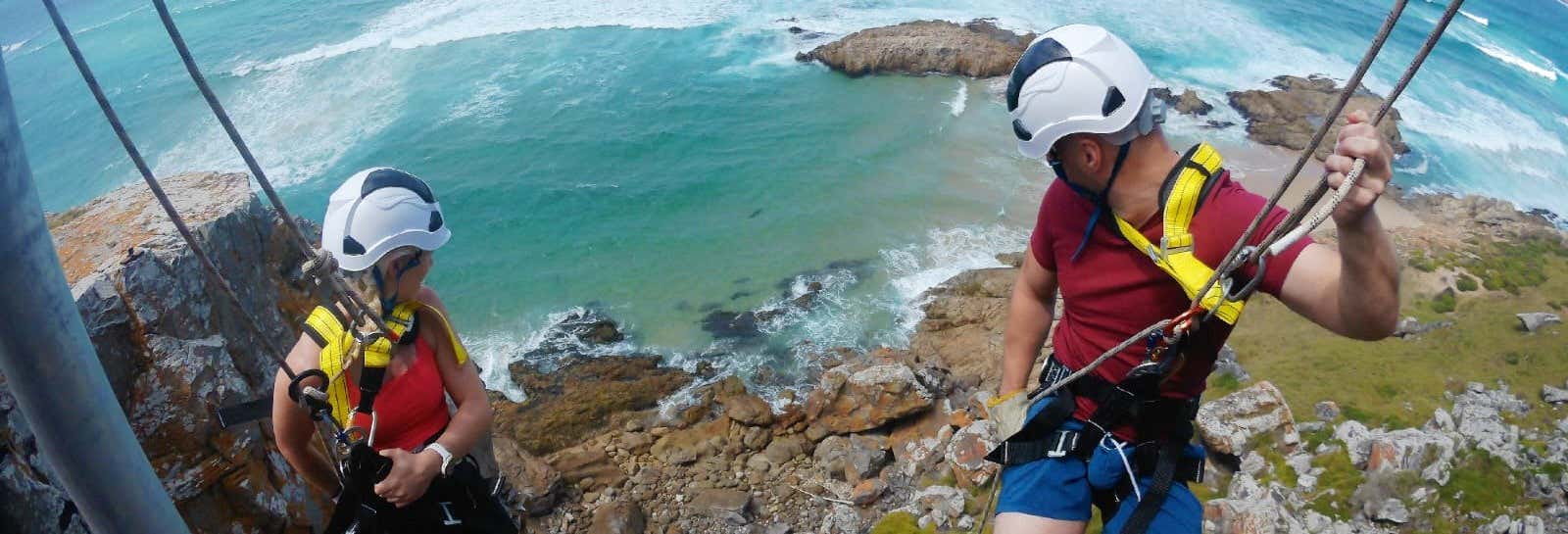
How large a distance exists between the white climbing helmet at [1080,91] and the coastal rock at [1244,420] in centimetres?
607

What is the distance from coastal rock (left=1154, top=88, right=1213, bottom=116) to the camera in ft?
93.1

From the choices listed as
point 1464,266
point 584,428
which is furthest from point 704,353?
point 1464,266

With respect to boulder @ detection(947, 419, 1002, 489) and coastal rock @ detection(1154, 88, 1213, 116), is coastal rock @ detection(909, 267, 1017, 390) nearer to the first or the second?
boulder @ detection(947, 419, 1002, 489)

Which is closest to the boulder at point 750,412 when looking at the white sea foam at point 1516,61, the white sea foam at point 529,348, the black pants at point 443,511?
the white sea foam at point 529,348

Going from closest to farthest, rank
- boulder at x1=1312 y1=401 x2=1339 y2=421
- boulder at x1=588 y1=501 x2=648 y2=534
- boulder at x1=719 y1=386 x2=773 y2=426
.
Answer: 1. boulder at x1=588 y1=501 x2=648 y2=534
2. boulder at x1=1312 y1=401 x2=1339 y2=421
3. boulder at x1=719 y1=386 x2=773 y2=426

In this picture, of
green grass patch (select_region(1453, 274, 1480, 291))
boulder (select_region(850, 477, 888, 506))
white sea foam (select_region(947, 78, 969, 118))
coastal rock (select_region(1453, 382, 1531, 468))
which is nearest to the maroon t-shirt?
boulder (select_region(850, 477, 888, 506))

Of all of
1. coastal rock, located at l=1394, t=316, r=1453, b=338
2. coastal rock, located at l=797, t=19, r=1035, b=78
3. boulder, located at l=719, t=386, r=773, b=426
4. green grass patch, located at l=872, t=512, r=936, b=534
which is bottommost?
coastal rock, located at l=797, t=19, r=1035, b=78

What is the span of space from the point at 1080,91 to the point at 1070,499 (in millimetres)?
1513

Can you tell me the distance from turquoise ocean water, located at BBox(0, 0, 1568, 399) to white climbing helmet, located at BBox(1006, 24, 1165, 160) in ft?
39.3

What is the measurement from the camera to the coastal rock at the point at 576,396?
1171 centimetres

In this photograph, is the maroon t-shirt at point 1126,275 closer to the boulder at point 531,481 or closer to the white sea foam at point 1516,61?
the boulder at point 531,481

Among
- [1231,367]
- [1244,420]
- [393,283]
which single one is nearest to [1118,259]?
[393,283]

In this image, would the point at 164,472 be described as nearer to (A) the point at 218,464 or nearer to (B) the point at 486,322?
(A) the point at 218,464

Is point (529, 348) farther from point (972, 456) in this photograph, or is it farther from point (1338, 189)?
point (1338, 189)
